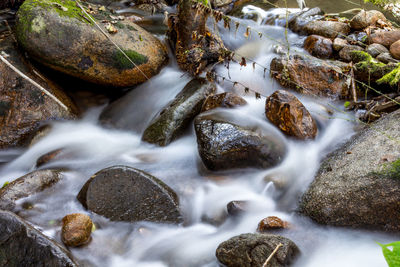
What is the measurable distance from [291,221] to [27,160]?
363 cm

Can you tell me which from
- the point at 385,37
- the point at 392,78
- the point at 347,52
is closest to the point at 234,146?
the point at 392,78

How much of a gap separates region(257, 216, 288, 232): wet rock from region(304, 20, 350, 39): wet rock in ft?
16.4

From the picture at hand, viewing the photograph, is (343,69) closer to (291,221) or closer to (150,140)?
(291,221)

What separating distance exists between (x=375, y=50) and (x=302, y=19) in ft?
7.74

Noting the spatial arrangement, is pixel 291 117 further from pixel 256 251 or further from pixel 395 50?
pixel 395 50

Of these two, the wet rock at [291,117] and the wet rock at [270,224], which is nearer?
the wet rock at [270,224]

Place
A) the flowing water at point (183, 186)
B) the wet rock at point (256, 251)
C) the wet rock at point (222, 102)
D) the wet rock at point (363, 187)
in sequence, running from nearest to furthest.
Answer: the wet rock at point (256, 251) → the wet rock at point (363, 187) → the flowing water at point (183, 186) → the wet rock at point (222, 102)

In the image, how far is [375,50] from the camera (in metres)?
5.42

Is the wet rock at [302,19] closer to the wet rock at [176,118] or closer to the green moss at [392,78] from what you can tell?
the green moss at [392,78]

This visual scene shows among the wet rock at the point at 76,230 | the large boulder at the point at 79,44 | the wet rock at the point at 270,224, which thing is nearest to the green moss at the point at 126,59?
the large boulder at the point at 79,44

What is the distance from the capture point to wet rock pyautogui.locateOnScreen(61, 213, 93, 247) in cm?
282

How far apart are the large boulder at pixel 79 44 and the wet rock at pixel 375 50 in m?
4.01

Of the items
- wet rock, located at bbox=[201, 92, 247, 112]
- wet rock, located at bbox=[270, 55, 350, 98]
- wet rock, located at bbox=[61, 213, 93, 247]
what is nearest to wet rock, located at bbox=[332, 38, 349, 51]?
wet rock, located at bbox=[270, 55, 350, 98]

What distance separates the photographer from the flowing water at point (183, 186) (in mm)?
2795
